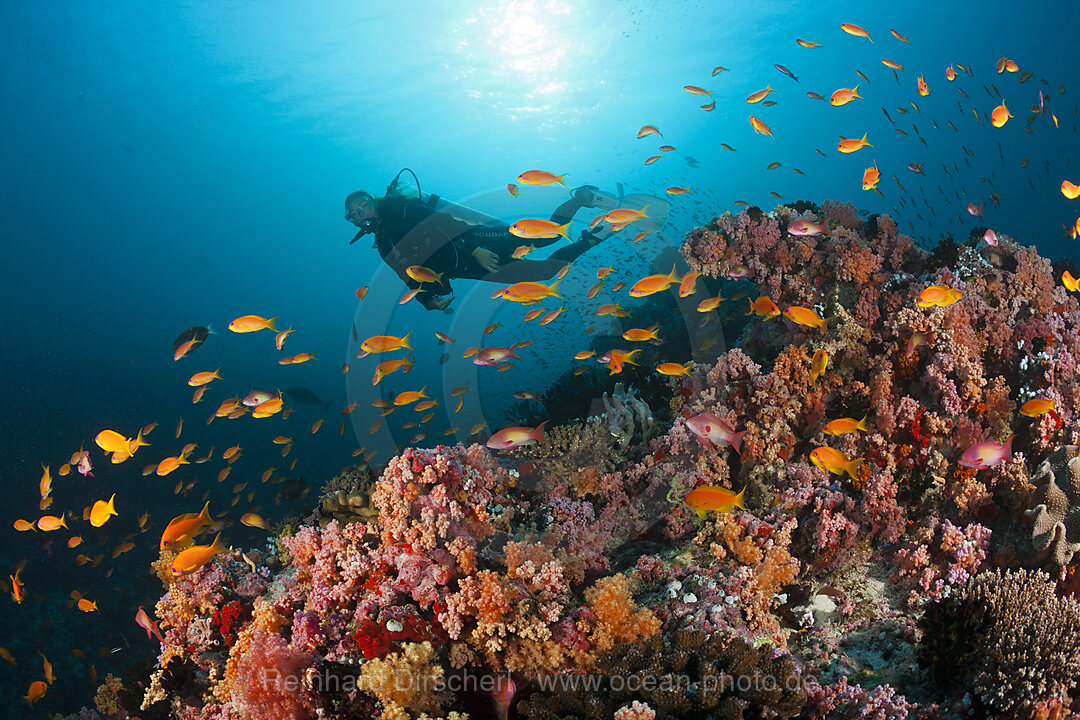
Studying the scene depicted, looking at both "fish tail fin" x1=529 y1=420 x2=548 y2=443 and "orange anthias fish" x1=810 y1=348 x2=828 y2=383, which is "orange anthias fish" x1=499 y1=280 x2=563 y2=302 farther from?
"orange anthias fish" x1=810 y1=348 x2=828 y2=383

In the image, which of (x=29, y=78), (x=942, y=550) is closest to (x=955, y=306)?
(x=942, y=550)

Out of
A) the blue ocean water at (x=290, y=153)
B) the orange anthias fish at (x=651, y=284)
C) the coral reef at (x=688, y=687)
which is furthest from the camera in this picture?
the blue ocean water at (x=290, y=153)

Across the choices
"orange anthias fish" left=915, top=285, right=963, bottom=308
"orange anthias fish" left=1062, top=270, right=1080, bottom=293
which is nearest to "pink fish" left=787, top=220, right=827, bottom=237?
"orange anthias fish" left=915, top=285, right=963, bottom=308

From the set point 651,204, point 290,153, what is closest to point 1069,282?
point 651,204

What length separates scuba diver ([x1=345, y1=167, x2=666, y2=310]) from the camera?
9.98 meters

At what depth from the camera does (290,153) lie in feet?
154

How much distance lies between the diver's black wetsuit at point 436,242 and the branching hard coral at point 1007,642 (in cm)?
838

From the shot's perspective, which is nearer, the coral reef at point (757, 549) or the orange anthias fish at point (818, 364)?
the coral reef at point (757, 549)

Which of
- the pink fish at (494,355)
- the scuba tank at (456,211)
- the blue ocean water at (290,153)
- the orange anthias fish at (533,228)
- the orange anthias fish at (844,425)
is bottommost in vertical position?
the orange anthias fish at (844,425)

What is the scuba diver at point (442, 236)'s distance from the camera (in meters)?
9.98

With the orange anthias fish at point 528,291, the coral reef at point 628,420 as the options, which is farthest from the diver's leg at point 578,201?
the coral reef at point 628,420

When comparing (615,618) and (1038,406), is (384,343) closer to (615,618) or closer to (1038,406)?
(615,618)

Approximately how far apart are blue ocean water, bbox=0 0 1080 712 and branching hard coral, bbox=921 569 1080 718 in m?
9.19

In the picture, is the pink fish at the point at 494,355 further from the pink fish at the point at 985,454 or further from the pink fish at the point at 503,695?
the pink fish at the point at 985,454
